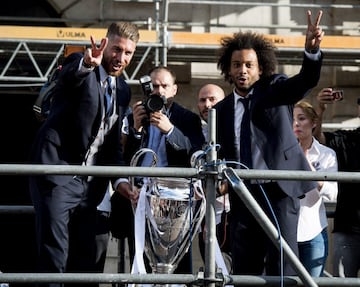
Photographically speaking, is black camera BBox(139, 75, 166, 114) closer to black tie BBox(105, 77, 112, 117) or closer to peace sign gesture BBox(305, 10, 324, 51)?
black tie BBox(105, 77, 112, 117)

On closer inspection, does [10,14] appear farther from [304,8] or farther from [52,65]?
[304,8]

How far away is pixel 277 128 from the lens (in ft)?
17.9

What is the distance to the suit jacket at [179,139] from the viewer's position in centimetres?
603

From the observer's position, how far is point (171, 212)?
5.23 meters

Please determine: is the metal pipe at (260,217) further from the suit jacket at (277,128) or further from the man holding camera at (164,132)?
the man holding camera at (164,132)

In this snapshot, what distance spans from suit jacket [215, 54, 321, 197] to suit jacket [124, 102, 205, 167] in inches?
19.7

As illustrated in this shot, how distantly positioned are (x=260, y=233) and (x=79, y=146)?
1032 millimetres

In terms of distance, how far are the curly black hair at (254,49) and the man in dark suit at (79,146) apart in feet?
1.85

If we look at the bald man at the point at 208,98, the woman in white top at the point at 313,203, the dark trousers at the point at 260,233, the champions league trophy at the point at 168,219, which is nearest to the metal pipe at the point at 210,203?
the champions league trophy at the point at 168,219

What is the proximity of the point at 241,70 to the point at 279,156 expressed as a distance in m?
0.56

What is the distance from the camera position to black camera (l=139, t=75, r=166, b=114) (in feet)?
19.3

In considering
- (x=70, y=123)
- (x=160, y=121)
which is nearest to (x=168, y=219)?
(x=70, y=123)

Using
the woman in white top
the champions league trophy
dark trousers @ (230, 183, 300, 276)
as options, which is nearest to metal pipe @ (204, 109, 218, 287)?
the champions league trophy

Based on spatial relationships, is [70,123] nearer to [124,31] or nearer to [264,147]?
[124,31]
